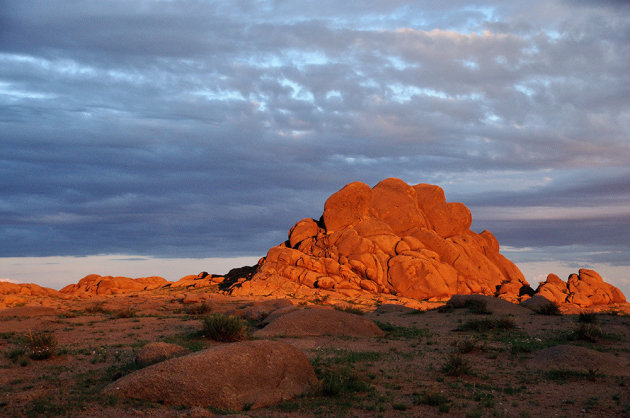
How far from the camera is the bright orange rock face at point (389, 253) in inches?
1906

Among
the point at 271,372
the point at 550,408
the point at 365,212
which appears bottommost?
the point at 550,408

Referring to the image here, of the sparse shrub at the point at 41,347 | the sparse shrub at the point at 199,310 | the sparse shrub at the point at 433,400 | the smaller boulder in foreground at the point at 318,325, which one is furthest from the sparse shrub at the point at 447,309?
the sparse shrub at the point at 41,347

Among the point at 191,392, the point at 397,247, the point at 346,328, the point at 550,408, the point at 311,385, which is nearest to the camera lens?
the point at 191,392

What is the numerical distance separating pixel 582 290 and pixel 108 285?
179 feet

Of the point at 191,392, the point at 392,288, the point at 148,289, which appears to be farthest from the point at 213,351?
the point at 148,289

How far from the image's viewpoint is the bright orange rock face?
48406 millimetres

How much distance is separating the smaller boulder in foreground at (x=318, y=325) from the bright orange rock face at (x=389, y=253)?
845 inches

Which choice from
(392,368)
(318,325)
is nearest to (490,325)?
(318,325)

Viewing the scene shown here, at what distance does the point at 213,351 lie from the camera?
39.1 feet

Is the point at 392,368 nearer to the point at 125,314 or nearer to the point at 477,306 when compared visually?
the point at 477,306

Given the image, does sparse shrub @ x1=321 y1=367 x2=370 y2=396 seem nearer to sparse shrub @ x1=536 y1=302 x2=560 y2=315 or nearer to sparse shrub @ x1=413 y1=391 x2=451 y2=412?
sparse shrub @ x1=413 y1=391 x2=451 y2=412

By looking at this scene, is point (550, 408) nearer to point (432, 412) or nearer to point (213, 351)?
point (432, 412)

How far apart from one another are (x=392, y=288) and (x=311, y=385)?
38546 millimetres

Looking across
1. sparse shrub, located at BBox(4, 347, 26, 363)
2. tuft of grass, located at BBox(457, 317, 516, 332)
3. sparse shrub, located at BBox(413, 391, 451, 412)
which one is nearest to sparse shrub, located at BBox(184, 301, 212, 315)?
sparse shrub, located at BBox(4, 347, 26, 363)
